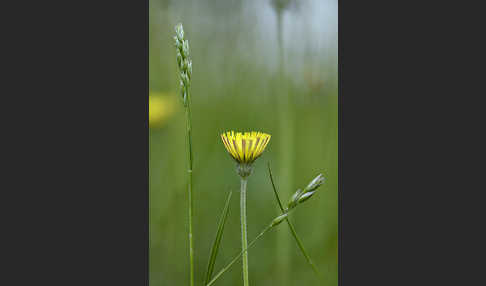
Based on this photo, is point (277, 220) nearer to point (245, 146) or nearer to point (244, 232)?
point (244, 232)

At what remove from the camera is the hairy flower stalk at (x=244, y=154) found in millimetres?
1397

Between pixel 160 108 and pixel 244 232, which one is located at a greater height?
pixel 160 108

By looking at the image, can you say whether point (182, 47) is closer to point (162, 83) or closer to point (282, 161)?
point (162, 83)

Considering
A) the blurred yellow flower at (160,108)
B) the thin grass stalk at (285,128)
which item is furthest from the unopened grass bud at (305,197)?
the blurred yellow flower at (160,108)

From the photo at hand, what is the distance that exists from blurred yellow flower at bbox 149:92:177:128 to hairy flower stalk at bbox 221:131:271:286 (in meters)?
0.22

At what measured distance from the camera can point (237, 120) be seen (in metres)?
1.52

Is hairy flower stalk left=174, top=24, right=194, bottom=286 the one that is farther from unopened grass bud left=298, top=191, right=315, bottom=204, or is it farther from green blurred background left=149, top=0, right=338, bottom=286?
unopened grass bud left=298, top=191, right=315, bottom=204

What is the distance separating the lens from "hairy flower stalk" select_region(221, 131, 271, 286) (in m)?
1.40

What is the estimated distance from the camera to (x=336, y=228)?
158cm

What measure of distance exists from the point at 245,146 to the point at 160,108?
1.12 feet

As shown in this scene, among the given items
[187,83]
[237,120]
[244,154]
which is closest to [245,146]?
[244,154]

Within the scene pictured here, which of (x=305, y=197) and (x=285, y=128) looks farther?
(x=285, y=128)

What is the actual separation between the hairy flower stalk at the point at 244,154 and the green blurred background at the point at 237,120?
58 mm

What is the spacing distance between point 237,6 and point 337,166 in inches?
25.5
